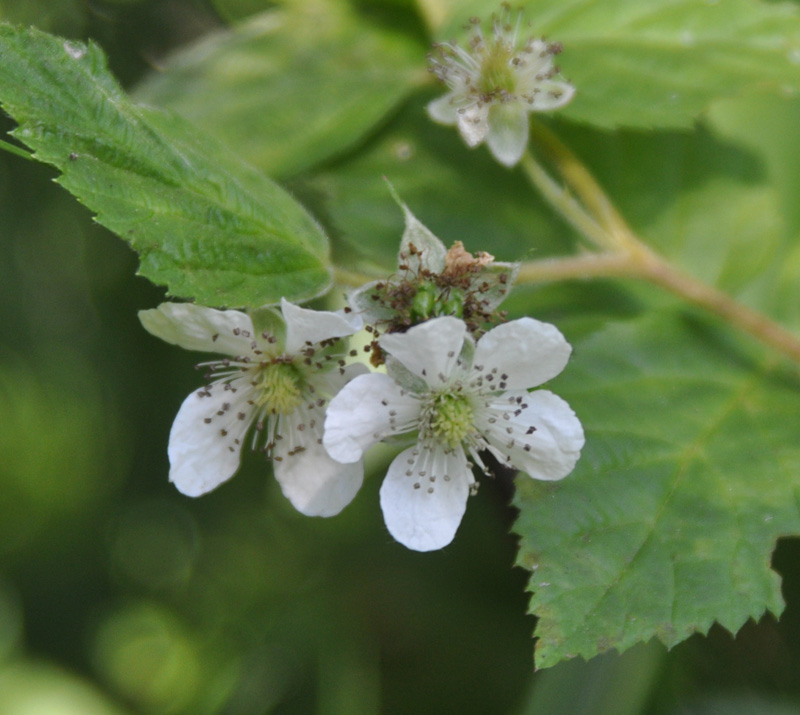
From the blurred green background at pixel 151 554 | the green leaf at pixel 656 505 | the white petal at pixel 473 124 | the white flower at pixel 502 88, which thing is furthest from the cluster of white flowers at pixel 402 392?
the blurred green background at pixel 151 554

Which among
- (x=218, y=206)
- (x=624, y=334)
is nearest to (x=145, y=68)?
(x=218, y=206)

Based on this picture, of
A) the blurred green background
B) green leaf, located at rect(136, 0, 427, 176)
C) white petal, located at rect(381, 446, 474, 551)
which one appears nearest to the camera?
white petal, located at rect(381, 446, 474, 551)

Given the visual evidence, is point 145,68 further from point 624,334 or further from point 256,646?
point 256,646

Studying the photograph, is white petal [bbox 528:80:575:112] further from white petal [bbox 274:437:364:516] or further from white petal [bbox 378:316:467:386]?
white petal [bbox 274:437:364:516]

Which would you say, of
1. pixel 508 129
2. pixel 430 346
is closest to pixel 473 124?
pixel 508 129

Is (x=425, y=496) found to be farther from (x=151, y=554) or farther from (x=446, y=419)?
(x=151, y=554)

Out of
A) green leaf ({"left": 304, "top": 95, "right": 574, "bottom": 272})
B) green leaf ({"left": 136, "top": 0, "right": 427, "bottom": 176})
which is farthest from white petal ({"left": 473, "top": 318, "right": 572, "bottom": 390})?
green leaf ({"left": 136, "top": 0, "right": 427, "bottom": 176})
